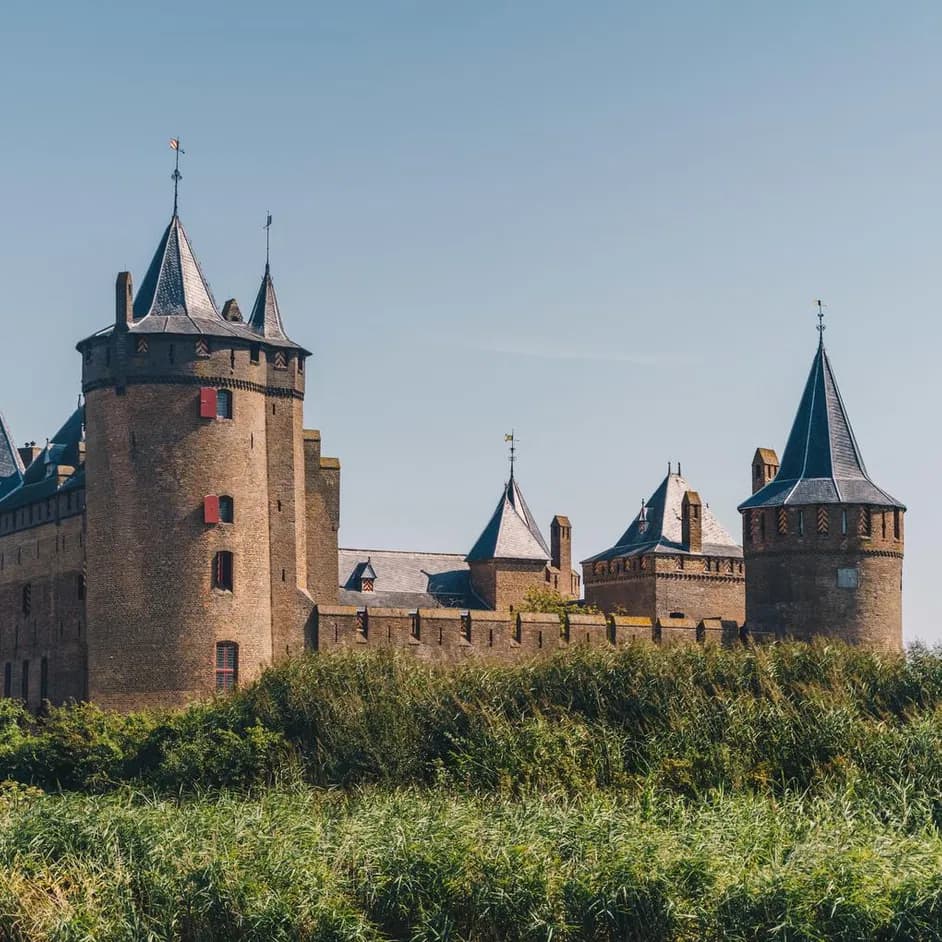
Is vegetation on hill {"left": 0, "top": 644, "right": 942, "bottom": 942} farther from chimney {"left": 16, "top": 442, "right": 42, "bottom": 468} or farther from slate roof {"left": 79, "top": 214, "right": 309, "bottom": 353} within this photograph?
chimney {"left": 16, "top": 442, "right": 42, "bottom": 468}

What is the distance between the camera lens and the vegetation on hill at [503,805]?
727 inches

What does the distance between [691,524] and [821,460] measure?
10.8 metres

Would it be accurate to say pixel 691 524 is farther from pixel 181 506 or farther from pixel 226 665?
pixel 181 506

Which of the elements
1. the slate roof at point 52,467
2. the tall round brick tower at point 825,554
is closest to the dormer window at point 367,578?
the slate roof at point 52,467

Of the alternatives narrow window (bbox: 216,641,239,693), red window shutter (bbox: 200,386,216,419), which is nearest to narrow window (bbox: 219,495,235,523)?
red window shutter (bbox: 200,386,216,419)

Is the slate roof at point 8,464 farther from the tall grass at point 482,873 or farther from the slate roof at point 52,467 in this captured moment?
the tall grass at point 482,873

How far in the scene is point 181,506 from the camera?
34.1 meters

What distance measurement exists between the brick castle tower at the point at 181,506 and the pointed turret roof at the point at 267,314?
2.22 meters

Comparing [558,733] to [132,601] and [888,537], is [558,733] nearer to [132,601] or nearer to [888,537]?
[132,601]

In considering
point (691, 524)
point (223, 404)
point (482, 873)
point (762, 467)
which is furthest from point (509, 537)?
point (482, 873)

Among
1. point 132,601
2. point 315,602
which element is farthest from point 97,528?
point 315,602

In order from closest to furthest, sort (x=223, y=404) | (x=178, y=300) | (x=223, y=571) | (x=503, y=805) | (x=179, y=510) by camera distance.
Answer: (x=503, y=805), (x=179, y=510), (x=223, y=571), (x=223, y=404), (x=178, y=300)

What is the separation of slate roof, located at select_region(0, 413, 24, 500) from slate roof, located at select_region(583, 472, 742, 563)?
16.8 m

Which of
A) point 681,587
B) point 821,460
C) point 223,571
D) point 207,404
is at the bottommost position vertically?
point 681,587
